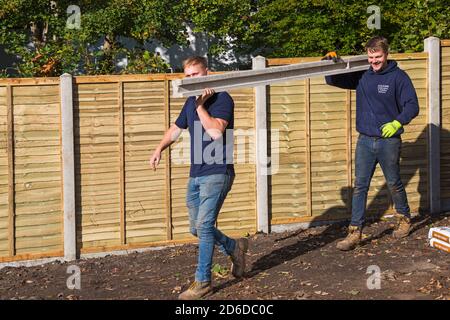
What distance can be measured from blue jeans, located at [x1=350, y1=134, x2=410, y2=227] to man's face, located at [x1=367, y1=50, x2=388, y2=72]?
67cm

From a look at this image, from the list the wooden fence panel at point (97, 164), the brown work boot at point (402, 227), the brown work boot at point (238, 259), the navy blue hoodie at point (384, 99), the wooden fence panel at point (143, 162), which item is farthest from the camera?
the wooden fence panel at point (143, 162)

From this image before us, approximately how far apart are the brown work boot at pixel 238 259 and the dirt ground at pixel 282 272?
3.3 inches

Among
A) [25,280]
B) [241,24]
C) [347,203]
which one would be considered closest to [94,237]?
[25,280]

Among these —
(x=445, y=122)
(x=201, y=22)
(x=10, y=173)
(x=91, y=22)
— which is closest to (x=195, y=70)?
(x=10, y=173)

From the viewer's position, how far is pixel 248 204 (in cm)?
895

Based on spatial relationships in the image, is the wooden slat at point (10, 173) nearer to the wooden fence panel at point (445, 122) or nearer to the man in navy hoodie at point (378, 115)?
the man in navy hoodie at point (378, 115)

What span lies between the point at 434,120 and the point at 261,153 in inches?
85.9

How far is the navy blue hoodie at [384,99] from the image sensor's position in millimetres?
7301

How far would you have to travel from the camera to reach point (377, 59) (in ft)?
24.3

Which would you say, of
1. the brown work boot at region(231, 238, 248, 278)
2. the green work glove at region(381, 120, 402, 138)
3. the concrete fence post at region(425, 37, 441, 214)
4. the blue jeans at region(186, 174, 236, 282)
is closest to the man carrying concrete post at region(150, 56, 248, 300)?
the blue jeans at region(186, 174, 236, 282)

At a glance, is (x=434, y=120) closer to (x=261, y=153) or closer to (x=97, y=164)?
(x=261, y=153)

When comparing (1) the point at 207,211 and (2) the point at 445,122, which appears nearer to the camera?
(1) the point at 207,211

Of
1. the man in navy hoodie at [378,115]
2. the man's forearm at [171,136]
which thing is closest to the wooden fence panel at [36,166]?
the man's forearm at [171,136]

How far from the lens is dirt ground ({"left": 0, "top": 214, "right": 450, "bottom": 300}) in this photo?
Result: 21.2 feet
